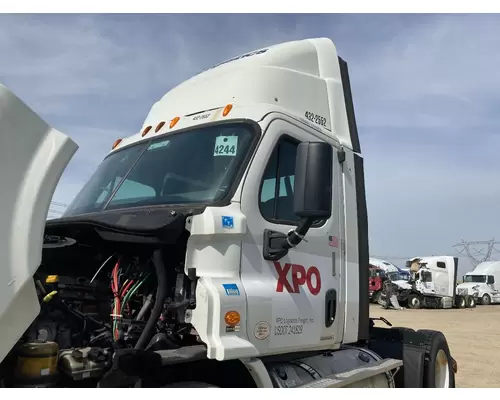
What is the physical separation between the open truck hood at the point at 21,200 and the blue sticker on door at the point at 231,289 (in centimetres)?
111

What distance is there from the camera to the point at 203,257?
3322 mm

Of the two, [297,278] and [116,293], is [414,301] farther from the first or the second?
[116,293]

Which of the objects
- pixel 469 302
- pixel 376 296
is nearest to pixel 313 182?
pixel 376 296

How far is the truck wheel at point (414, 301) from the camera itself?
27875 mm

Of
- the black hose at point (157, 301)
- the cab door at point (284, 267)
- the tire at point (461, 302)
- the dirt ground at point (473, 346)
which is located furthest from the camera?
the tire at point (461, 302)

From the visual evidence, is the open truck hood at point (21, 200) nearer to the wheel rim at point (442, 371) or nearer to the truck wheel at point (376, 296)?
the wheel rim at point (442, 371)

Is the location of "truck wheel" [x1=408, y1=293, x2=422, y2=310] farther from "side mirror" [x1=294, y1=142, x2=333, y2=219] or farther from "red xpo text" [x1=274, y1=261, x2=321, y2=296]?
"side mirror" [x1=294, y1=142, x2=333, y2=219]

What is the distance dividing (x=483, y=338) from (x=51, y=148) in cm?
1502

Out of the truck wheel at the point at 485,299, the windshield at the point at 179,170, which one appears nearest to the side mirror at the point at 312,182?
the windshield at the point at 179,170

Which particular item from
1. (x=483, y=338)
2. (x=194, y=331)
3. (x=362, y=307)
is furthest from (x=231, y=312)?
(x=483, y=338)

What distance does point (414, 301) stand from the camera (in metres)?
28.0

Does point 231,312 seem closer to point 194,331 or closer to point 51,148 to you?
point 194,331

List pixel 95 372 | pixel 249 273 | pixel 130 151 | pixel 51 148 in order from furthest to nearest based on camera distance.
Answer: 1. pixel 130 151
2. pixel 249 273
3. pixel 95 372
4. pixel 51 148

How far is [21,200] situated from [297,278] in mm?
2075
